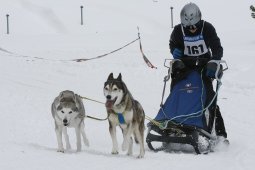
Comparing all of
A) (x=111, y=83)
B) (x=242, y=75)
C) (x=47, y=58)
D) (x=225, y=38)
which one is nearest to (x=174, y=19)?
(x=225, y=38)

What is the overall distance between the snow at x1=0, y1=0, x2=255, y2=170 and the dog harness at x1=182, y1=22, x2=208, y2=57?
1.16 m

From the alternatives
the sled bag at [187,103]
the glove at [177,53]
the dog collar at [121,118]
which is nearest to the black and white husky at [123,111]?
the dog collar at [121,118]

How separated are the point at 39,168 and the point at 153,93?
21.6 feet

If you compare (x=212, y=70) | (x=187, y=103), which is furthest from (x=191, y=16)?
(x=187, y=103)

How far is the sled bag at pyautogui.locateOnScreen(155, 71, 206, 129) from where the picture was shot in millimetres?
6418

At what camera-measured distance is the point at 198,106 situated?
21.3 feet

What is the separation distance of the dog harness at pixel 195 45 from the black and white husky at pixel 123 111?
1.14 m

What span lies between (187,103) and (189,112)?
12 centimetres

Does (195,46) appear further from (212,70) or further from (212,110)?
(212,110)

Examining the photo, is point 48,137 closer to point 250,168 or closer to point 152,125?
point 152,125

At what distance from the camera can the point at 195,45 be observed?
6.79 metres

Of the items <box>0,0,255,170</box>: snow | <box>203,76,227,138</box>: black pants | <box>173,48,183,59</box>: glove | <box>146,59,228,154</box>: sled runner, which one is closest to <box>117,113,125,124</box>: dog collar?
<box>0,0,255,170</box>: snow

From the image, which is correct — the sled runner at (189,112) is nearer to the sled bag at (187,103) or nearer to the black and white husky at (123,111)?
the sled bag at (187,103)

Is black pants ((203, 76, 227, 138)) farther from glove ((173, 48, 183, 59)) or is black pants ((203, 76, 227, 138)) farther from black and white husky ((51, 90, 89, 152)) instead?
black and white husky ((51, 90, 89, 152))
